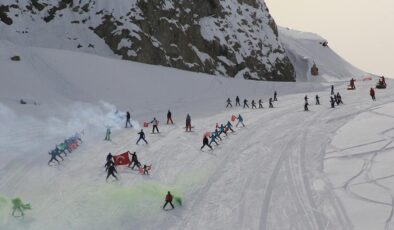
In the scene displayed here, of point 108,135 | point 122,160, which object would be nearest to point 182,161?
point 122,160

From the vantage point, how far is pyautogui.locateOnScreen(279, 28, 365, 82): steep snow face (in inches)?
3610

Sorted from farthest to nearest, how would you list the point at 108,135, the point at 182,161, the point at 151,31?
the point at 151,31
the point at 108,135
the point at 182,161

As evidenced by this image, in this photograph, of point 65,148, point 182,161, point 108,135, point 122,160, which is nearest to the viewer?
point 122,160

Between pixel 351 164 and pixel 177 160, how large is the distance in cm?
898

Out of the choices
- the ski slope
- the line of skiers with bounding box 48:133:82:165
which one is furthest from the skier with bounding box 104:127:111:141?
the line of skiers with bounding box 48:133:82:165

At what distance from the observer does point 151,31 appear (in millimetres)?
64938

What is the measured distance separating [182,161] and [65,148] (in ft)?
21.8

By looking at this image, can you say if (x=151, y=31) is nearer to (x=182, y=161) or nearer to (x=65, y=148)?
(x=65, y=148)

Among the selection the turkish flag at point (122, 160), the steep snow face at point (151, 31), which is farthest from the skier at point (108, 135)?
the steep snow face at point (151, 31)

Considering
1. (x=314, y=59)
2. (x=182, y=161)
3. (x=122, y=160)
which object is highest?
(x=314, y=59)

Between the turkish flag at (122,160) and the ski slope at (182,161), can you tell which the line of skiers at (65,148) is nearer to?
the ski slope at (182,161)

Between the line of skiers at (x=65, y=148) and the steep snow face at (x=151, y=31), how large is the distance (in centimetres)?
3389

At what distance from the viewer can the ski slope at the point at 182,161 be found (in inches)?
704

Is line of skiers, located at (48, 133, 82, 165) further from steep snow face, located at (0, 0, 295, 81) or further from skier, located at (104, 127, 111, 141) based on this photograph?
steep snow face, located at (0, 0, 295, 81)
